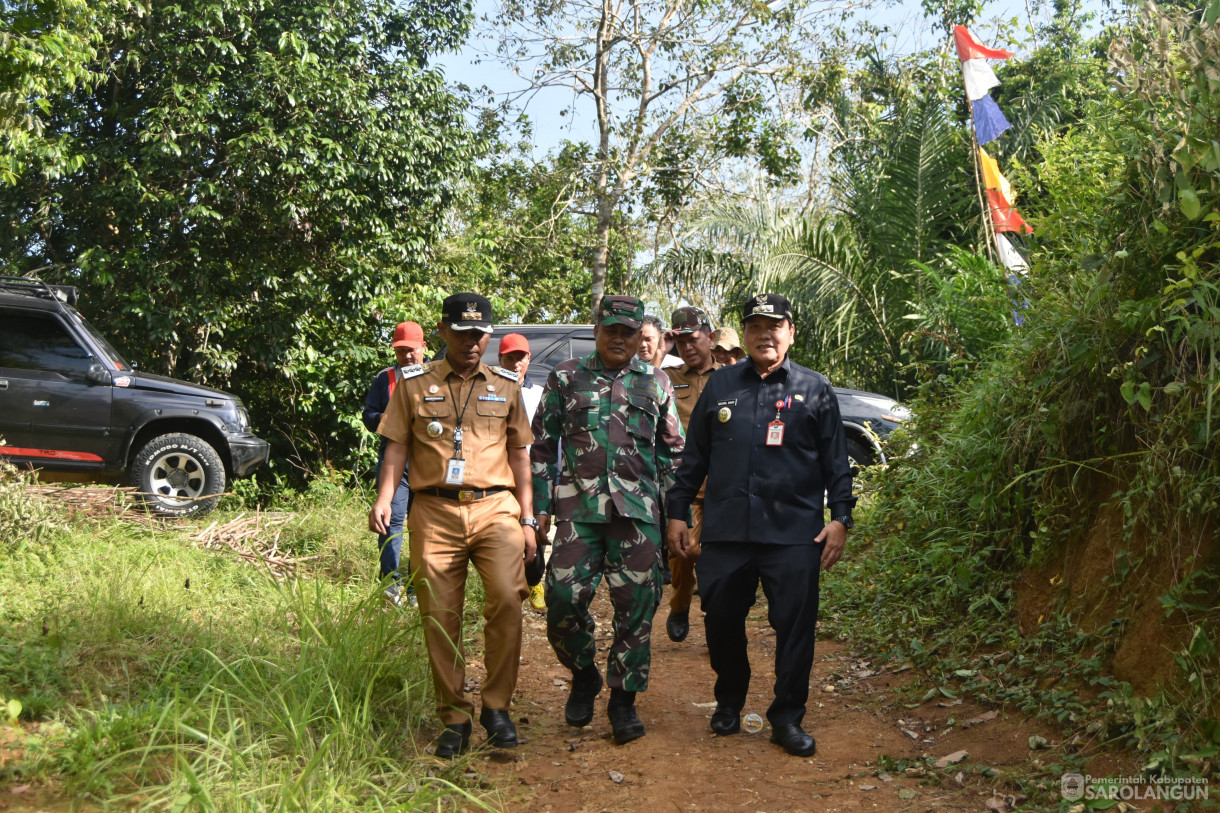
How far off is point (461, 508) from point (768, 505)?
1.35 m

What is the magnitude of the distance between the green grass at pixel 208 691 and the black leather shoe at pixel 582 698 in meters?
0.67

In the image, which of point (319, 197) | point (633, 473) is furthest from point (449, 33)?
point (633, 473)

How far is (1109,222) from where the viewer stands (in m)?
4.96

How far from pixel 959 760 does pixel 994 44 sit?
822 inches

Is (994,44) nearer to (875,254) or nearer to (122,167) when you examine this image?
(875,254)

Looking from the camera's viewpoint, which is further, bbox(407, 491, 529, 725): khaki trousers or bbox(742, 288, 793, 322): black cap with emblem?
bbox(742, 288, 793, 322): black cap with emblem

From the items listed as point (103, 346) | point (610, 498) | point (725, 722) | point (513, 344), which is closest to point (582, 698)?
point (725, 722)

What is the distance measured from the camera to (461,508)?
178 inches

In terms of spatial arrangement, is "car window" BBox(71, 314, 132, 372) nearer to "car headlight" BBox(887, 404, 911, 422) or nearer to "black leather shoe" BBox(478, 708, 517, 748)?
"black leather shoe" BBox(478, 708, 517, 748)

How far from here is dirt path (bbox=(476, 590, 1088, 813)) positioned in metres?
4.06

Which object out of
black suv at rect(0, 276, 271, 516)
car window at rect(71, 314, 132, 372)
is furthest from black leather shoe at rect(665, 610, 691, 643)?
car window at rect(71, 314, 132, 372)

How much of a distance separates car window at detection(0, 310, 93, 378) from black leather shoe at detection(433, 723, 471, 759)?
662 centimetres

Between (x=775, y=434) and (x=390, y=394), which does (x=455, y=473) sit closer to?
(x=775, y=434)

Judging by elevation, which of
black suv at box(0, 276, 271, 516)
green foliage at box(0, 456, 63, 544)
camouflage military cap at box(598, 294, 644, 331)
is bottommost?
green foliage at box(0, 456, 63, 544)
